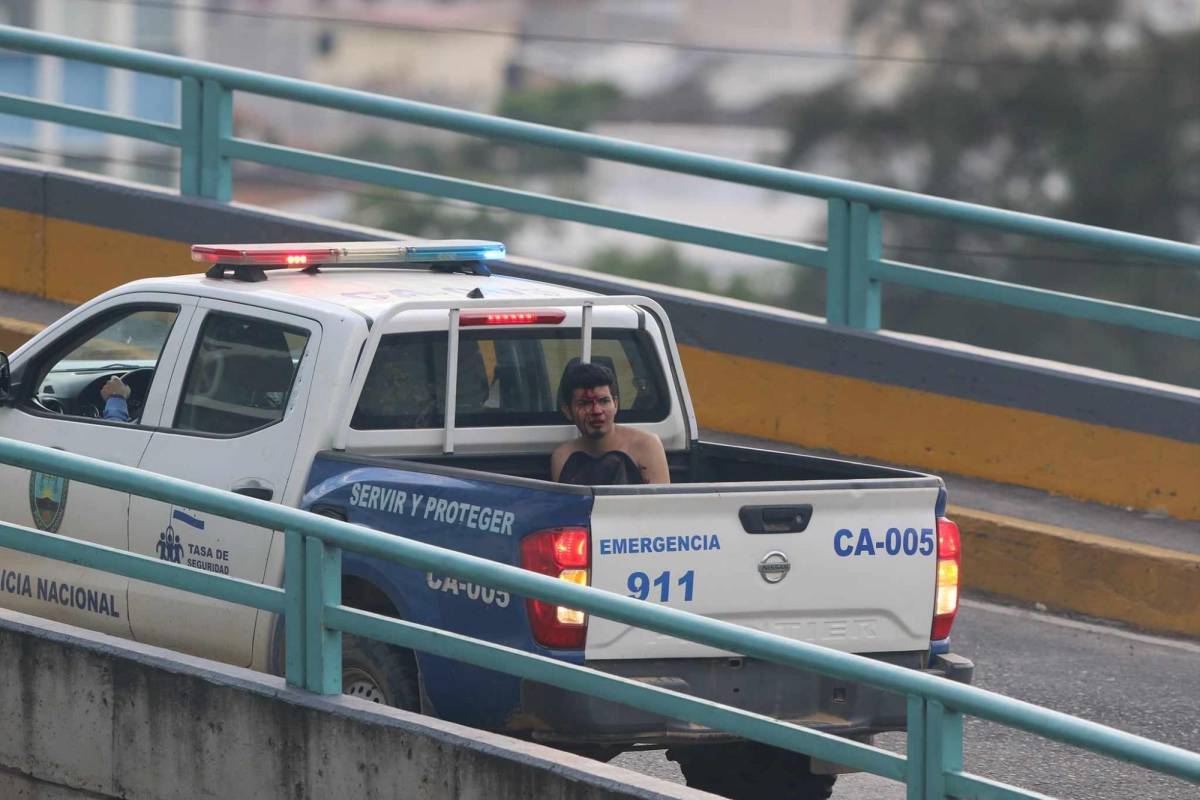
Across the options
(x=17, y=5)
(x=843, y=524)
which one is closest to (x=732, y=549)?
(x=843, y=524)

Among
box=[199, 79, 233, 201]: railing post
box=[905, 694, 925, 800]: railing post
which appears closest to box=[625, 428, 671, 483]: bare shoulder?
box=[905, 694, 925, 800]: railing post

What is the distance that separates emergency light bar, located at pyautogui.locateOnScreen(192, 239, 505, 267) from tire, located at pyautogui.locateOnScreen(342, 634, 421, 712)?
58.5 inches

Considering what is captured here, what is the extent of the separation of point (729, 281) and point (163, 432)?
219 feet

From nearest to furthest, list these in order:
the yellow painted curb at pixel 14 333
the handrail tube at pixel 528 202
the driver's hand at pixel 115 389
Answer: the driver's hand at pixel 115 389
the handrail tube at pixel 528 202
the yellow painted curb at pixel 14 333

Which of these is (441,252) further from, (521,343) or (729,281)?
(729,281)

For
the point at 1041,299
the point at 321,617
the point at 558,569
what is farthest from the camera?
the point at 1041,299

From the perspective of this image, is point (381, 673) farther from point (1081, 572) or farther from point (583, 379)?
point (1081, 572)

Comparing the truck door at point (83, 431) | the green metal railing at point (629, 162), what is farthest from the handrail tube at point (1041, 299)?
the truck door at point (83, 431)

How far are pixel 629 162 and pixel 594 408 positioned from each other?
4.42 meters

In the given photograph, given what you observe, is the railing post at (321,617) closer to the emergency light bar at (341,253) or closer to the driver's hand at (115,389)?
the emergency light bar at (341,253)

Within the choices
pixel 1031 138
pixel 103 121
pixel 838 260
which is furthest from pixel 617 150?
pixel 1031 138

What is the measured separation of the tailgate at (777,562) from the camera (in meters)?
6.41

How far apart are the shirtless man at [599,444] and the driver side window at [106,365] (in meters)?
1.47

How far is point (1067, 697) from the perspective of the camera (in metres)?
8.67
